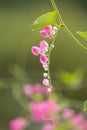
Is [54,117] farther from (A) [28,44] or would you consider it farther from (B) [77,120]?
(A) [28,44]

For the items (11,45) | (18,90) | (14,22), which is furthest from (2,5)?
(18,90)

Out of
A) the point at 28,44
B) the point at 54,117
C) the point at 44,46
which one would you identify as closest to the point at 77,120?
the point at 54,117

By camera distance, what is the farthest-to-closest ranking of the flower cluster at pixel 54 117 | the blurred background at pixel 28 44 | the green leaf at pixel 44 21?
1. the blurred background at pixel 28 44
2. the flower cluster at pixel 54 117
3. the green leaf at pixel 44 21

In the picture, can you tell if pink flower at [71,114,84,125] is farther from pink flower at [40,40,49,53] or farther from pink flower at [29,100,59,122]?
pink flower at [40,40,49,53]

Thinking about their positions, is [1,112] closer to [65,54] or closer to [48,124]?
[65,54]

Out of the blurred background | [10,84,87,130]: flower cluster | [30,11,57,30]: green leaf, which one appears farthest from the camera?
the blurred background

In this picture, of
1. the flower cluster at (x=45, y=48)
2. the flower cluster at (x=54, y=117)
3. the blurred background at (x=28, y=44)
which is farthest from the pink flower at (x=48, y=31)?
the blurred background at (x=28, y=44)

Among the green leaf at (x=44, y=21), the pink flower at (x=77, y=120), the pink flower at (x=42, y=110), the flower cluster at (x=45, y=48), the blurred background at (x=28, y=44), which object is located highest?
the blurred background at (x=28, y=44)

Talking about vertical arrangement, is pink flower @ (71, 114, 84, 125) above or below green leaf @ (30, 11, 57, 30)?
above

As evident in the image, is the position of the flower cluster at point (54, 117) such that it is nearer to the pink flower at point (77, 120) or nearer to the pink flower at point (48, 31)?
the pink flower at point (77, 120)

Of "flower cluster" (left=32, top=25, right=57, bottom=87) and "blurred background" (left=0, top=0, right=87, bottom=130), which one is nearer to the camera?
"flower cluster" (left=32, top=25, right=57, bottom=87)

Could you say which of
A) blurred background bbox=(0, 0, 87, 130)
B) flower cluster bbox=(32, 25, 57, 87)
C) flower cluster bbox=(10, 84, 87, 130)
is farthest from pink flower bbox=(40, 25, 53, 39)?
blurred background bbox=(0, 0, 87, 130)
